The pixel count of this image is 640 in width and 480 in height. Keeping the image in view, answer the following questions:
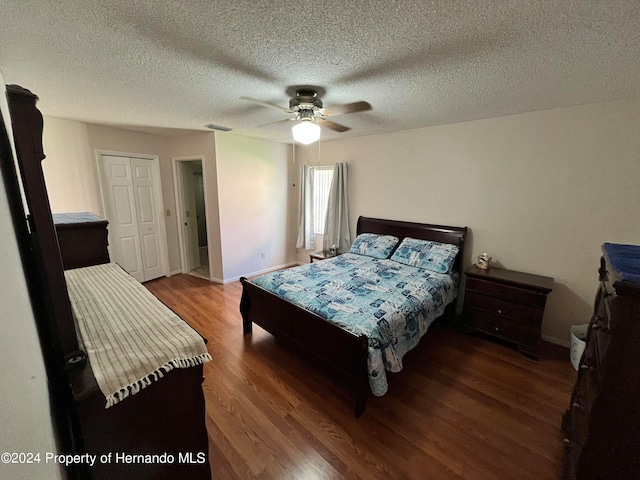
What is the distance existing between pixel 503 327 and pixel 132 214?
498 cm

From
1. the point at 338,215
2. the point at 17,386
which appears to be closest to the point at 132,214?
the point at 338,215

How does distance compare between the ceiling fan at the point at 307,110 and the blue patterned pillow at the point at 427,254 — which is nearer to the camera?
the ceiling fan at the point at 307,110

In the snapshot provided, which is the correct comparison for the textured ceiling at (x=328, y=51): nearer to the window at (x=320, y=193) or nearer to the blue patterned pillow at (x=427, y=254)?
the blue patterned pillow at (x=427, y=254)

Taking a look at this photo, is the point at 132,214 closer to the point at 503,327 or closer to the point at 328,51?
the point at 328,51

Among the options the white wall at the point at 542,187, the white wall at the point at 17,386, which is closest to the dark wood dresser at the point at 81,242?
the white wall at the point at 17,386

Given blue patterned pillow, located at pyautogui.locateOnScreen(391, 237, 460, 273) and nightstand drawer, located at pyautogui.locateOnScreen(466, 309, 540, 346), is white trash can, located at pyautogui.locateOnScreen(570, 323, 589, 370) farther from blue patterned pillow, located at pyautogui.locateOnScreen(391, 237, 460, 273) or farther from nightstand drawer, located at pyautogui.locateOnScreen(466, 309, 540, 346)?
blue patterned pillow, located at pyautogui.locateOnScreen(391, 237, 460, 273)

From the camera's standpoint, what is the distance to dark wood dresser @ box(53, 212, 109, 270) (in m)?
1.95

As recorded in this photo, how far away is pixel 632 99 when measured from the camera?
2.15 metres

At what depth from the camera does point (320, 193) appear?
4664mm

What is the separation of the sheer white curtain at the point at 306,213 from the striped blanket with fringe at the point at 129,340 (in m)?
3.46

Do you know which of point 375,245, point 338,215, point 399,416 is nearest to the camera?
point 399,416

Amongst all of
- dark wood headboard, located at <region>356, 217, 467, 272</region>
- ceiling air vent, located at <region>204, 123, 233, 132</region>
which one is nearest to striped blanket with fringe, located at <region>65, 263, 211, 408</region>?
ceiling air vent, located at <region>204, 123, 233, 132</region>

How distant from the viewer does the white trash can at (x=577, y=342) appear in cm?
221

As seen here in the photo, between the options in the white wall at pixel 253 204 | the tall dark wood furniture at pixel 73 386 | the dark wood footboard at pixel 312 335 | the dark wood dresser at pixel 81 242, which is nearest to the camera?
the tall dark wood furniture at pixel 73 386
